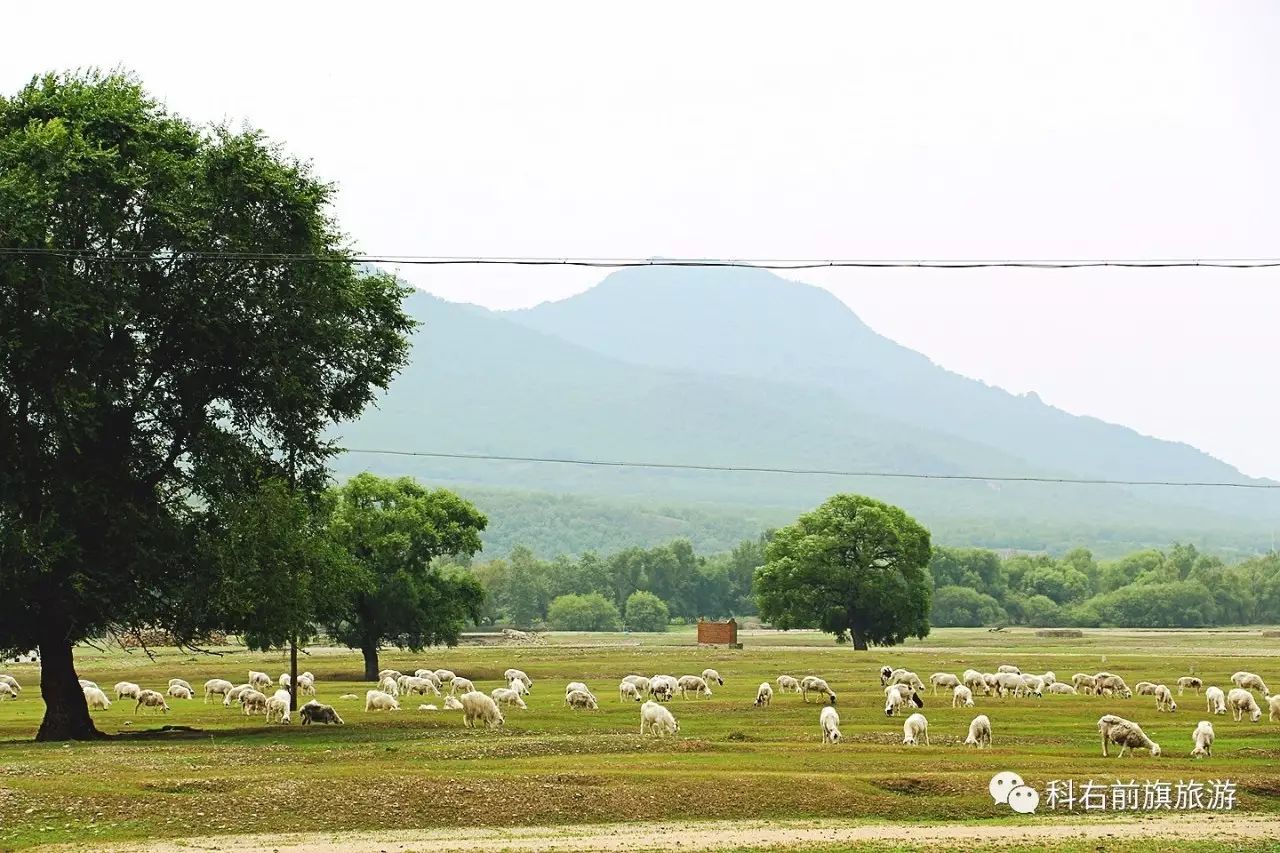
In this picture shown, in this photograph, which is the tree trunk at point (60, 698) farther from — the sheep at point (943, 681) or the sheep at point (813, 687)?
the sheep at point (943, 681)

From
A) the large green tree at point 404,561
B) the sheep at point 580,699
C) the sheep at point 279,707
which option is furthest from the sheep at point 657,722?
the large green tree at point 404,561

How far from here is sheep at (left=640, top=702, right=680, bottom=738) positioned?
44.2 m

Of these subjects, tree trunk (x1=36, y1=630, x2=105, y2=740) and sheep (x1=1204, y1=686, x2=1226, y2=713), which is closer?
tree trunk (x1=36, y1=630, x2=105, y2=740)

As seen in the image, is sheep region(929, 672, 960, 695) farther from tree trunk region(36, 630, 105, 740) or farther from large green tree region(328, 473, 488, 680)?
tree trunk region(36, 630, 105, 740)

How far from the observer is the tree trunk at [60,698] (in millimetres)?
42906

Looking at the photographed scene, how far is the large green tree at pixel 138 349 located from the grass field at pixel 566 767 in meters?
4.27

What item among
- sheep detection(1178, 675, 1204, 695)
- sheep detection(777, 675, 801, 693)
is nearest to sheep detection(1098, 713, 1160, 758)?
sheep detection(777, 675, 801, 693)

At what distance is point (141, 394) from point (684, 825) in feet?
72.1

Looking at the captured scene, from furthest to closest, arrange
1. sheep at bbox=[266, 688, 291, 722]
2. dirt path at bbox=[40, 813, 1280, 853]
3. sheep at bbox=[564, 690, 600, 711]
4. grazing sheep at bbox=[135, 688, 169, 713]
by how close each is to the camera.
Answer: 1. grazing sheep at bbox=[135, 688, 169, 713]
2. sheep at bbox=[564, 690, 600, 711]
3. sheep at bbox=[266, 688, 291, 722]
4. dirt path at bbox=[40, 813, 1280, 853]

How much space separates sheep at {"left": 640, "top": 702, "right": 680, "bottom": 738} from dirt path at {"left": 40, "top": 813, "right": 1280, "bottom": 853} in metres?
16.6

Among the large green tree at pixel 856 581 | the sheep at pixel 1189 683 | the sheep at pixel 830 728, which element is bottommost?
the sheep at pixel 1189 683

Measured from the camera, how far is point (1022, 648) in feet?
415

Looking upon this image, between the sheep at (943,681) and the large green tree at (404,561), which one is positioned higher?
the large green tree at (404,561)

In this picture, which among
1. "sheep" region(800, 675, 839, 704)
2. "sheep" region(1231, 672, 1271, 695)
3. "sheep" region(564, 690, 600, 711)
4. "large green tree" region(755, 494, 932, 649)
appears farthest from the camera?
"large green tree" region(755, 494, 932, 649)
